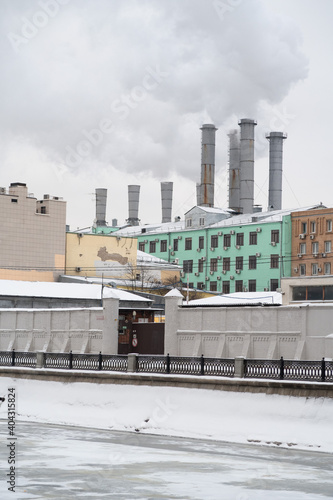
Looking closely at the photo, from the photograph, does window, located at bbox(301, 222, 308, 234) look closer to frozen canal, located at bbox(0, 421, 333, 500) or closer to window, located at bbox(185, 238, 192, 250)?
window, located at bbox(185, 238, 192, 250)

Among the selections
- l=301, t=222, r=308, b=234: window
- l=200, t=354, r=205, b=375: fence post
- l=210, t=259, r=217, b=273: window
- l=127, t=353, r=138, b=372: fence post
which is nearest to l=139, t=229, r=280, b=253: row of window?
l=210, t=259, r=217, b=273: window

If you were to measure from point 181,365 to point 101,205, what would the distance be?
9454 cm

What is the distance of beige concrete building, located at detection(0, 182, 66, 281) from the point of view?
86812mm

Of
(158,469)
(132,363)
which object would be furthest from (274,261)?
(158,469)

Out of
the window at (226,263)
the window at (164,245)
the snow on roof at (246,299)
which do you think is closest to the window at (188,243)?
the window at (164,245)

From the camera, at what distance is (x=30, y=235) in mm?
88625

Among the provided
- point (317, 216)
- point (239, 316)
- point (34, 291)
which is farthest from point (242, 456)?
point (317, 216)

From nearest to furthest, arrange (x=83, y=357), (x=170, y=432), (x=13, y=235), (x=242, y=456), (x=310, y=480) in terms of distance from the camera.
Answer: (x=310, y=480), (x=242, y=456), (x=170, y=432), (x=83, y=357), (x=13, y=235)

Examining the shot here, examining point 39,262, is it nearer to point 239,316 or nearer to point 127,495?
point 239,316

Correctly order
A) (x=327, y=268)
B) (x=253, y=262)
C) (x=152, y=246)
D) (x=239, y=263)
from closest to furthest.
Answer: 1. (x=327, y=268)
2. (x=253, y=262)
3. (x=239, y=263)
4. (x=152, y=246)

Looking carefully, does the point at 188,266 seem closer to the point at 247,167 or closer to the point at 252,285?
the point at 252,285

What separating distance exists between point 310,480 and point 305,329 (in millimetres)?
14458

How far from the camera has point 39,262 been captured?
88312 millimetres

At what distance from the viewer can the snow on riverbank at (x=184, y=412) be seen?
32.4 m
